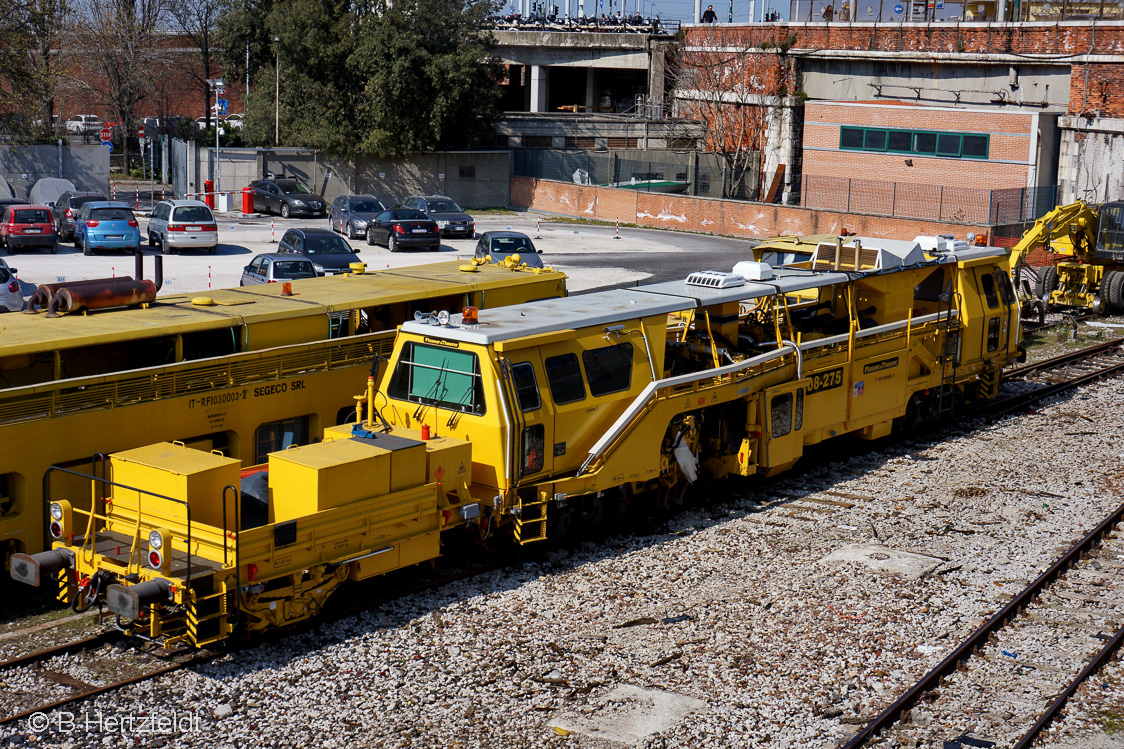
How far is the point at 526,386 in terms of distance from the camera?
12.5 meters

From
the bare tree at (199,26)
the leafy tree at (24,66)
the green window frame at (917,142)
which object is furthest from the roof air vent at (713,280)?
the bare tree at (199,26)

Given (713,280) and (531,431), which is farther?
(713,280)

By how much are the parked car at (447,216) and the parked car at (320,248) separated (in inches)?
500

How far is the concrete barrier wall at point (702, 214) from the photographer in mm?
41781

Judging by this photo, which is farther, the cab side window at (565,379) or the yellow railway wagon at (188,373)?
the cab side window at (565,379)

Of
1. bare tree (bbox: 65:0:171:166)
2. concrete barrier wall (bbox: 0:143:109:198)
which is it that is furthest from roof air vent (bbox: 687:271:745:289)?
bare tree (bbox: 65:0:171:166)

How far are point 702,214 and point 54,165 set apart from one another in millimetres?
27083

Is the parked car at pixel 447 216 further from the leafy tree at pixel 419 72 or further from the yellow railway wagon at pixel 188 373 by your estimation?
the yellow railway wagon at pixel 188 373

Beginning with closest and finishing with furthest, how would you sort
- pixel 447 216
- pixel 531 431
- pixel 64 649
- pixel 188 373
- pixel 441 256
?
pixel 64 649
pixel 531 431
pixel 188 373
pixel 441 256
pixel 447 216

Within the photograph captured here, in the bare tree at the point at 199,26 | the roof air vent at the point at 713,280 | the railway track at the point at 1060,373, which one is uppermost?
the bare tree at the point at 199,26

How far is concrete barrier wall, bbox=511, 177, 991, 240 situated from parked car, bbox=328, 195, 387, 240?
40.2 ft

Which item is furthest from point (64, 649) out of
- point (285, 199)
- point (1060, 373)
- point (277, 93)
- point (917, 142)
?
point (277, 93)

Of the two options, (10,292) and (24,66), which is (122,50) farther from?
(10,292)

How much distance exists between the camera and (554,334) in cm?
1283
